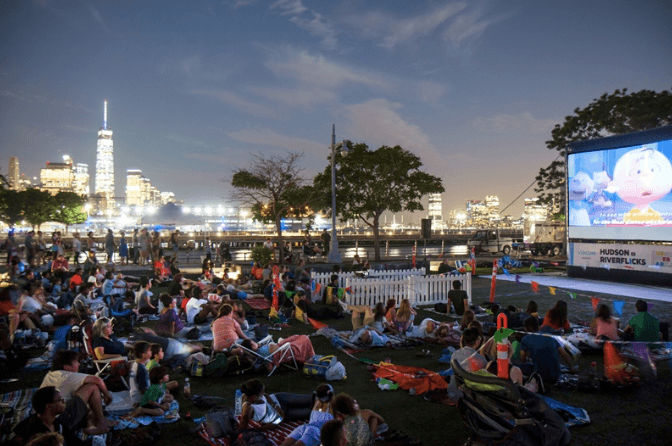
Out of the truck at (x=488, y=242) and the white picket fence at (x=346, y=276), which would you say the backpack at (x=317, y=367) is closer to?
the white picket fence at (x=346, y=276)

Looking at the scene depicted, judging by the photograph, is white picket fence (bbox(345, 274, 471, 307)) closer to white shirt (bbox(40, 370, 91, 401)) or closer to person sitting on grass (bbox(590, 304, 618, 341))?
person sitting on grass (bbox(590, 304, 618, 341))

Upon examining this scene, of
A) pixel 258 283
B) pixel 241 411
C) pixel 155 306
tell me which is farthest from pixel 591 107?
pixel 241 411

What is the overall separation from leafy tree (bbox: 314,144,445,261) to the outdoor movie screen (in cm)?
1051

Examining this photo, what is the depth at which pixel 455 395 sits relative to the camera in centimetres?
620

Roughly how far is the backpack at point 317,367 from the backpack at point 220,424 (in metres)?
2.20

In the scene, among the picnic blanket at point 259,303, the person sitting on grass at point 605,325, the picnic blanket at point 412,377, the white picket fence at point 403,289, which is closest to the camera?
the picnic blanket at point 412,377

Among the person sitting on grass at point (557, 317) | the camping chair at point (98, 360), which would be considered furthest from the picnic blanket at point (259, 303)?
the person sitting on grass at point (557, 317)

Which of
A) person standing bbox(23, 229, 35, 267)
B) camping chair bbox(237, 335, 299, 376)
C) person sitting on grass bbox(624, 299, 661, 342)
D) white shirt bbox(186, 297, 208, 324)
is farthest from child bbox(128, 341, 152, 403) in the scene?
person standing bbox(23, 229, 35, 267)

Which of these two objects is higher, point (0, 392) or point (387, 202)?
point (387, 202)

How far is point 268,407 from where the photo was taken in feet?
18.0

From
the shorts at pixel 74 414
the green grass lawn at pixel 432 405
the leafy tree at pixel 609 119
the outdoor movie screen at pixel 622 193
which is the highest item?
the leafy tree at pixel 609 119

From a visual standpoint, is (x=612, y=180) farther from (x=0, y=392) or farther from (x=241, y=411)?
(x=0, y=392)

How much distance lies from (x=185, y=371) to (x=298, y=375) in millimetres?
1934

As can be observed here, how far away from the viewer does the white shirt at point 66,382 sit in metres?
5.17
